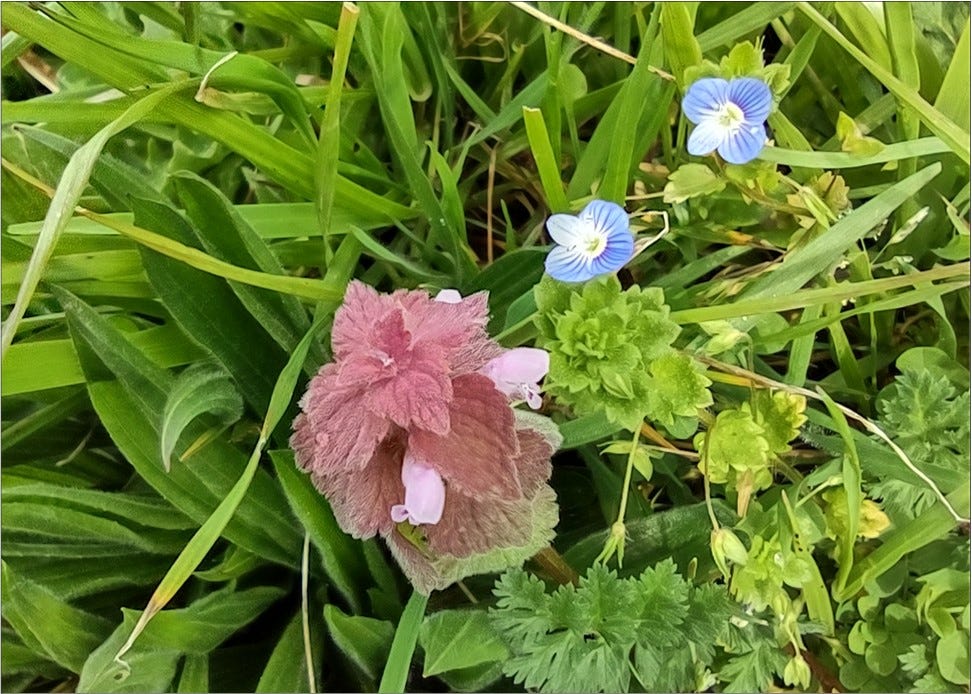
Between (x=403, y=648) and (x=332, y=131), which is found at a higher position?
(x=332, y=131)

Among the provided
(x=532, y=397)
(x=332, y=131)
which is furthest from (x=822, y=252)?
(x=332, y=131)

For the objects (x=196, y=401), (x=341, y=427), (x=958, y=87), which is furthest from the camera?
(x=958, y=87)

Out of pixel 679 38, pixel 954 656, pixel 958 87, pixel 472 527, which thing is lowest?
pixel 954 656

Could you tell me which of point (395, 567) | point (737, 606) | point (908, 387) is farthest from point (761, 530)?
point (395, 567)

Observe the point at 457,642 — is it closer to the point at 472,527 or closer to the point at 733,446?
the point at 472,527

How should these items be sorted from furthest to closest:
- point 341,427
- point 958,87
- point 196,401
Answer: point 958,87 < point 196,401 < point 341,427

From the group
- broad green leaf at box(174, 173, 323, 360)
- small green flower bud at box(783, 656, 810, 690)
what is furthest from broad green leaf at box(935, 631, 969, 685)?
broad green leaf at box(174, 173, 323, 360)

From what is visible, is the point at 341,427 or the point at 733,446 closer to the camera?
the point at 341,427
